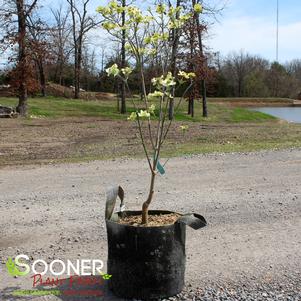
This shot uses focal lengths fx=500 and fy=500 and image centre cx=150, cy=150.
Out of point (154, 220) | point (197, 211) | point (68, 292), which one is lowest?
point (68, 292)

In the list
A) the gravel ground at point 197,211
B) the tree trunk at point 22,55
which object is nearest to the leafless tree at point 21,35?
the tree trunk at point 22,55

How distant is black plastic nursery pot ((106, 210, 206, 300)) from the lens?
364 centimetres

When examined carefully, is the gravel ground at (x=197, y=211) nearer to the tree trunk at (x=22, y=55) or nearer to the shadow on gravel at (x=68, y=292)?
the shadow on gravel at (x=68, y=292)

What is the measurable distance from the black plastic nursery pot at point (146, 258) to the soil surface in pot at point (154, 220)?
0.16 m

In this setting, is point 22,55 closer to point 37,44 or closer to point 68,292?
point 37,44

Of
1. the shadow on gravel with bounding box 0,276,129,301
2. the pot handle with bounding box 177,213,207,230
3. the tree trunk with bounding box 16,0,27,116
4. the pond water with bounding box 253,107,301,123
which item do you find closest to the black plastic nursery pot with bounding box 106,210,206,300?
the pot handle with bounding box 177,213,207,230

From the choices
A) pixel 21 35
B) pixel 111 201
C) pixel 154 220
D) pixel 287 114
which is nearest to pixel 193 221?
pixel 154 220

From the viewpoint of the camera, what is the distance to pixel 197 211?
623 centimetres

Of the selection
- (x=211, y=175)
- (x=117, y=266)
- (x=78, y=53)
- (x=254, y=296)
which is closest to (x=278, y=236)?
(x=254, y=296)

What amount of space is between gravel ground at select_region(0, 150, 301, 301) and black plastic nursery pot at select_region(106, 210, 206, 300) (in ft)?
0.50

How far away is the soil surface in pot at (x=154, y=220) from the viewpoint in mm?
3885

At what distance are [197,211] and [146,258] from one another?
2.64 metres

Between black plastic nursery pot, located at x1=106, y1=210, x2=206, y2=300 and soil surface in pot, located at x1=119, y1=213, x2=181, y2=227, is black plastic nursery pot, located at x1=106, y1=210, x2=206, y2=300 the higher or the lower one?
the lower one

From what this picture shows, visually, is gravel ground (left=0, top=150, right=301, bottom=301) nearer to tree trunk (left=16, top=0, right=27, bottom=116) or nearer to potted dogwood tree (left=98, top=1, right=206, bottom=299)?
potted dogwood tree (left=98, top=1, right=206, bottom=299)
